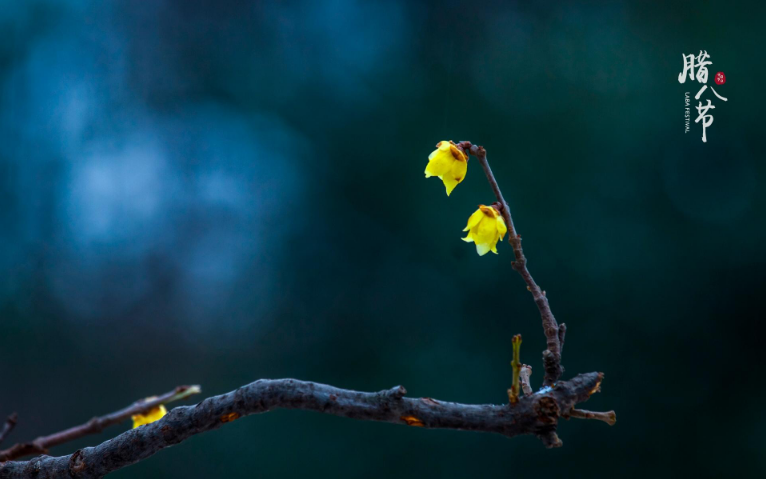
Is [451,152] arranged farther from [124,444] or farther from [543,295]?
[124,444]

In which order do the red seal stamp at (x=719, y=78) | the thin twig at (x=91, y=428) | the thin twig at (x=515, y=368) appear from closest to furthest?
1. the thin twig at (x=515, y=368)
2. the thin twig at (x=91, y=428)
3. the red seal stamp at (x=719, y=78)

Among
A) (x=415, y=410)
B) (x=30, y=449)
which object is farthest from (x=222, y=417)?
(x=30, y=449)

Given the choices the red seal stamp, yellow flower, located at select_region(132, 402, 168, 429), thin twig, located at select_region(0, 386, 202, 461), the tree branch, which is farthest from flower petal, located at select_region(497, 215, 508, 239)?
the red seal stamp

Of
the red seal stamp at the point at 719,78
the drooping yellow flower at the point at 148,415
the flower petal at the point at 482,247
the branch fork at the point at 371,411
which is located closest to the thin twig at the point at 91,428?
the drooping yellow flower at the point at 148,415

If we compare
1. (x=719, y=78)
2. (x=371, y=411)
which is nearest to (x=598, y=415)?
(x=371, y=411)

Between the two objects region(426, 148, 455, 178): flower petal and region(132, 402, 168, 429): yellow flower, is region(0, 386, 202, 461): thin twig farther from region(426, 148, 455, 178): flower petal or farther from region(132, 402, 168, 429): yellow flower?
region(426, 148, 455, 178): flower petal

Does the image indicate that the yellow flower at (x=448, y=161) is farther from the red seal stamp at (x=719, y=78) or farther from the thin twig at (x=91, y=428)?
the red seal stamp at (x=719, y=78)
